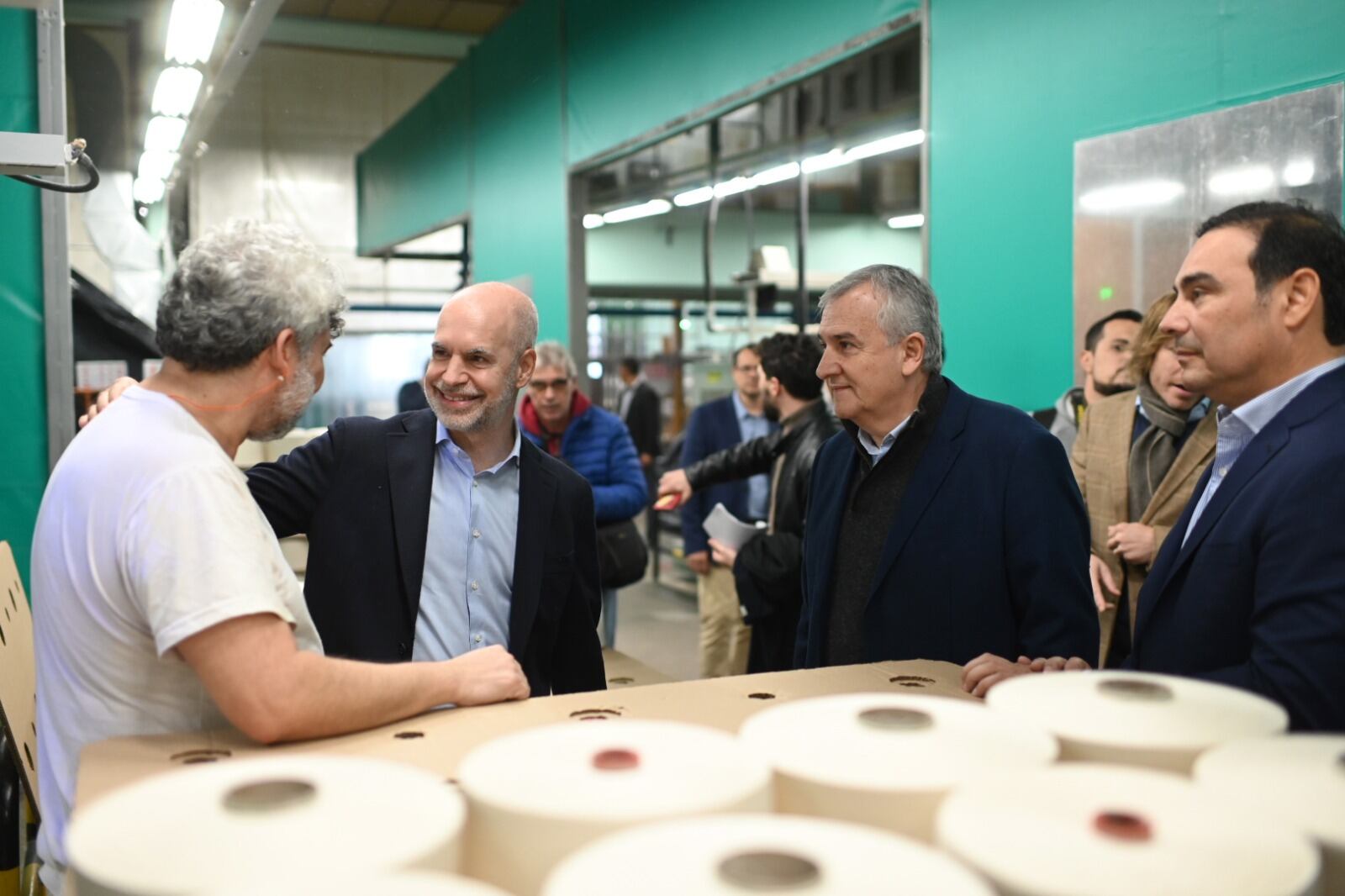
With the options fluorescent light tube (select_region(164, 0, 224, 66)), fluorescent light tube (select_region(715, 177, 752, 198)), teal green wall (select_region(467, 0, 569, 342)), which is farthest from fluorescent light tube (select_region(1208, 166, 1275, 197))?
fluorescent light tube (select_region(715, 177, 752, 198))

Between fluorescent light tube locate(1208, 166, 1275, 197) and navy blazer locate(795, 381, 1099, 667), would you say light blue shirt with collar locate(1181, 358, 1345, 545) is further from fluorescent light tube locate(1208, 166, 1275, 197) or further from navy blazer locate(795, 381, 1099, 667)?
fluorescent light tube locate(1208, 166, 1275, 197)

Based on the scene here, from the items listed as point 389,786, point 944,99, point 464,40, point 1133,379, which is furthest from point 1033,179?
point 464,40

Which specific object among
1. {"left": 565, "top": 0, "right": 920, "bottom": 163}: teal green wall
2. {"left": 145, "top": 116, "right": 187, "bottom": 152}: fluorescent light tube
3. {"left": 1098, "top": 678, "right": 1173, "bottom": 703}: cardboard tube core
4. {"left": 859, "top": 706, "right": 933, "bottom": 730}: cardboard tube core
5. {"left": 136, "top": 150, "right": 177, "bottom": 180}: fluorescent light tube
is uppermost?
{"left": 565, "top": 0, "right": 920, "bottom": 163}: teal green wall

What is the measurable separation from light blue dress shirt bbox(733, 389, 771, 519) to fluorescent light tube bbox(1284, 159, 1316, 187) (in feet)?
9.63

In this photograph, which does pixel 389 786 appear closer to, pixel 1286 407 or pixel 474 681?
pixel 474 681

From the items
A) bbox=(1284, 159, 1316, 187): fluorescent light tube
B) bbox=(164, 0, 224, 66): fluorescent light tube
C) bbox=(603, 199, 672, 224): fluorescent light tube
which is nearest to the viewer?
bbox=(1284, 159, 1316, 187): fluorescent light tube

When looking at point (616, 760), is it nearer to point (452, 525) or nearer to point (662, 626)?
point (452, 525)

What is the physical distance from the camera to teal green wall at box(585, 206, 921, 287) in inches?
503

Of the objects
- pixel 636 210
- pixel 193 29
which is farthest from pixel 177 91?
pixel 636 210

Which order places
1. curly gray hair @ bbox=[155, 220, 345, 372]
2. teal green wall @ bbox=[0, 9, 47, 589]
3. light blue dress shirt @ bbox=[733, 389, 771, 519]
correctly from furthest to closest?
light blue dress shirt @ bbox=[733, 389, 771, 519] → teal green wall @ bbox=[0, 9, 47, 589] → curly gray hair @ bbox=[155, 220, 345, 372]

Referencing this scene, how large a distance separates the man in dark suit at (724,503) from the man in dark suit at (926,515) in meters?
2.07

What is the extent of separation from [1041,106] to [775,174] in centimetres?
Result: 467

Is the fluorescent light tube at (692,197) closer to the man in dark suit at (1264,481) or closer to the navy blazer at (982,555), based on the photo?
the navy blazer at (982,555)

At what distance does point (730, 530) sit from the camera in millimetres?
3867
